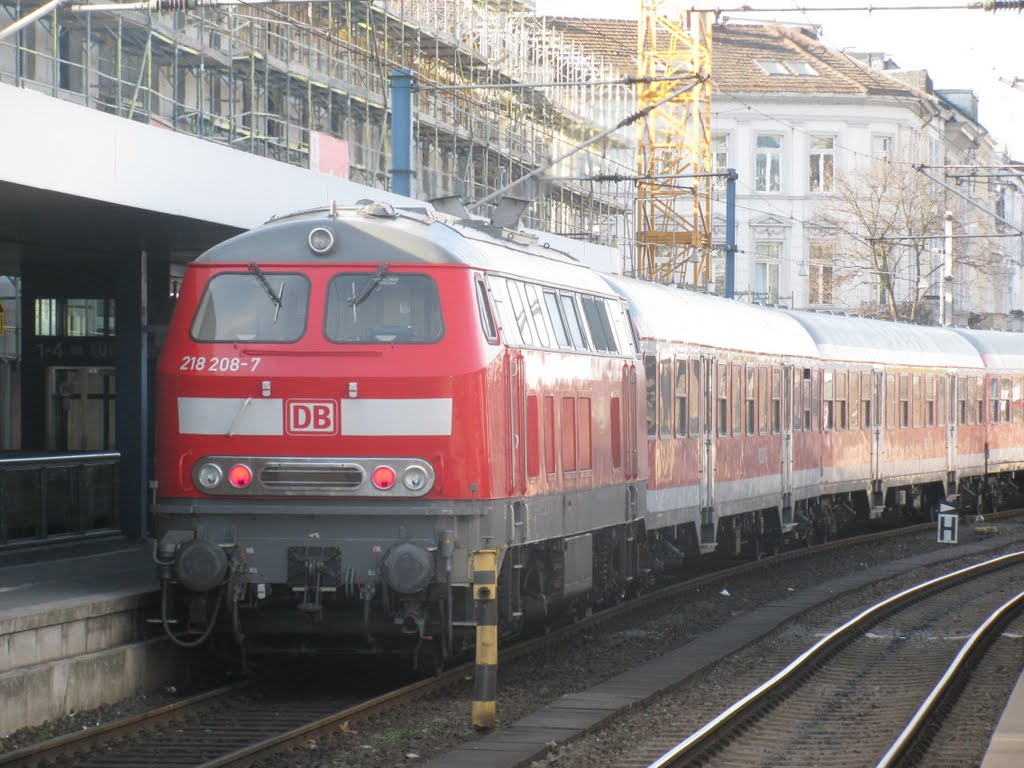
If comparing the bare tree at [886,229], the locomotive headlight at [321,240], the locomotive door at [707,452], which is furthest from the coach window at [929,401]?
the bare tree at [886,229]

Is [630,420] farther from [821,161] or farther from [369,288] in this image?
[821,161]

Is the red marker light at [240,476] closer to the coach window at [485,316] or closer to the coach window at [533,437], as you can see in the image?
the coach window at [485,316]

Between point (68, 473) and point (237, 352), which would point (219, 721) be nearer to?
point (237, 352)

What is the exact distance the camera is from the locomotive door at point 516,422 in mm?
13398

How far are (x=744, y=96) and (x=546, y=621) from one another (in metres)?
57.4

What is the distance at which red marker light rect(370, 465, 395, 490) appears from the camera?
12.6 m

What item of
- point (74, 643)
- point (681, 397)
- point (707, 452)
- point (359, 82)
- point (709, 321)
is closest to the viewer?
point (74, 643)

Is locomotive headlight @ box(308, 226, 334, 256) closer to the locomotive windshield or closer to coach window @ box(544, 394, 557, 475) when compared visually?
the locomotive windshield

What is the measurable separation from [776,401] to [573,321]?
1074cm

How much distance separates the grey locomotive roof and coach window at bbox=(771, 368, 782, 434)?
43.6 feet

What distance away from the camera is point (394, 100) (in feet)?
74.5

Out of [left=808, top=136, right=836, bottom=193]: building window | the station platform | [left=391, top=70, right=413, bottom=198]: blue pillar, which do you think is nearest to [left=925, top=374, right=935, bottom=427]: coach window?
[left=391, top=70, right=413, bottom=198]: blue pillar

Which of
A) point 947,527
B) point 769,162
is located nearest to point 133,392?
point 947,527

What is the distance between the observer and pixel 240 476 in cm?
1277
